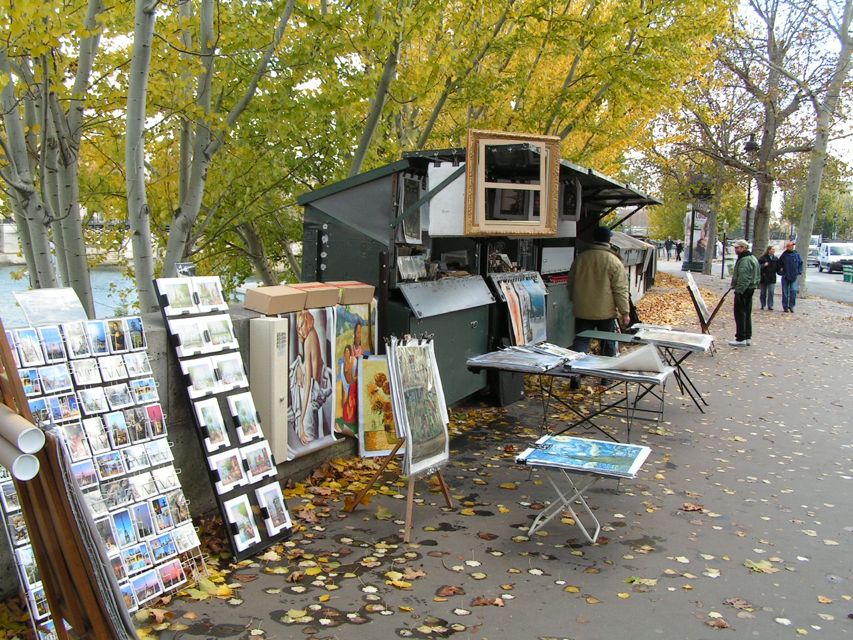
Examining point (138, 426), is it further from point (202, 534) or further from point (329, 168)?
point (329, 168)

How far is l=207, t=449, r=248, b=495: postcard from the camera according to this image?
13.8 feet

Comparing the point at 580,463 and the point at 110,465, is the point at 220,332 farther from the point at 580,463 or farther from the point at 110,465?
the point at 580,463

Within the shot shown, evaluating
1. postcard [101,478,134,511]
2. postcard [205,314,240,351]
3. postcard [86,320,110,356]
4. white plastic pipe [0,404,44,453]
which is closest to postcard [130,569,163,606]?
postcard [101,478,134,511]

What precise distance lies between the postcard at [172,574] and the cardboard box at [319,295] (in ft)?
7.40

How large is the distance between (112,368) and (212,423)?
2.34 feet

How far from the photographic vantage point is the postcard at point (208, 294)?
4.46 m

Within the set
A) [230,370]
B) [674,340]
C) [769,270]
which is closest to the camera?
[230,370]

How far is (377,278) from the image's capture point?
680 cm

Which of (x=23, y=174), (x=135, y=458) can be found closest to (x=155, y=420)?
(x=135, y=458)

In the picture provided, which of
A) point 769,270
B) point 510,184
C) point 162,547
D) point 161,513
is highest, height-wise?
point 510,184

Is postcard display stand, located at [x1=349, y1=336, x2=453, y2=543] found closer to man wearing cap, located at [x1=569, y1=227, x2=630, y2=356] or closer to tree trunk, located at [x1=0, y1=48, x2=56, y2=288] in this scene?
tree trunk, located at [x1=0, y1=48, x2=56, y2=288]

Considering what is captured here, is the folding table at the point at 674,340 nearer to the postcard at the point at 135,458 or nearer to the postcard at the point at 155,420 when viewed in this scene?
the postcard at the point at 155,420

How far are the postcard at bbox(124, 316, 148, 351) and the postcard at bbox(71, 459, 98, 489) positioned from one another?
0.65m

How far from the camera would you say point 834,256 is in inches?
1938
